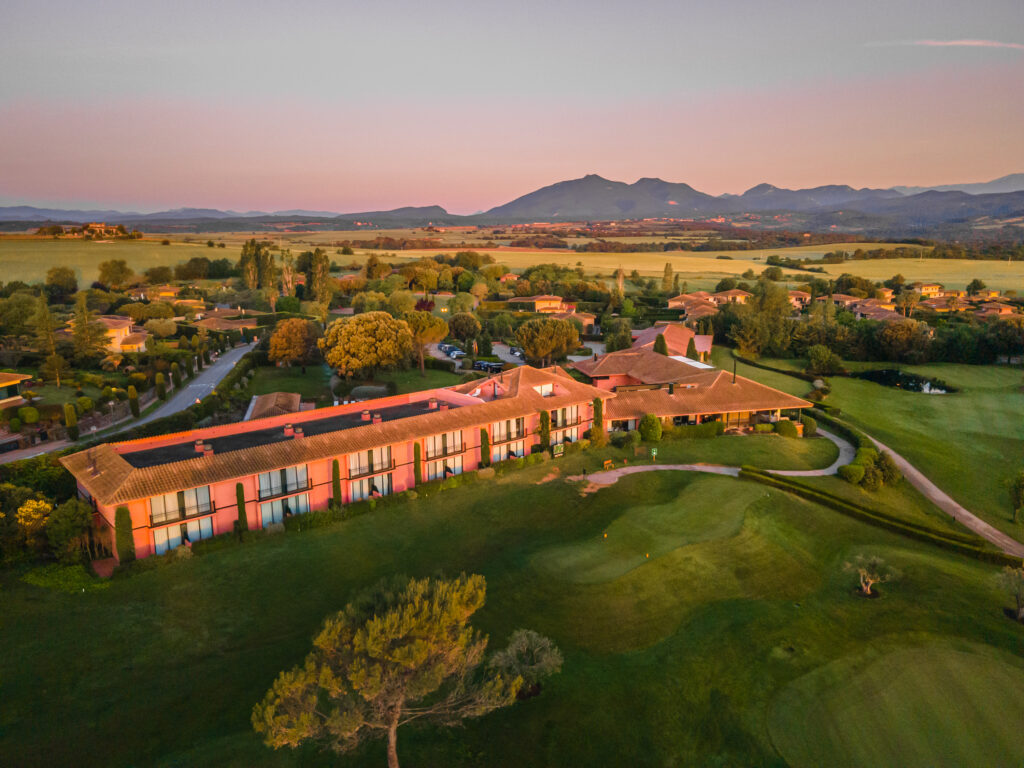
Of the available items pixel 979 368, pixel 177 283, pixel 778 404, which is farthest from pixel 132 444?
pixel 177 283

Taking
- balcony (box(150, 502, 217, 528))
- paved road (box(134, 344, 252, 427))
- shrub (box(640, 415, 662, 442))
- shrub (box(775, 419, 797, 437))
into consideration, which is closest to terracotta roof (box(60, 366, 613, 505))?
balcony (box(150, 502, 217, 528))

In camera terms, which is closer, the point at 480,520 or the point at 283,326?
the point at 480,520

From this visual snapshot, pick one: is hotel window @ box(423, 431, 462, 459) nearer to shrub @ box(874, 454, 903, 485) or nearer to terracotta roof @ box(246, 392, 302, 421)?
terracotta roof @ box(246, 392, 302, 421)

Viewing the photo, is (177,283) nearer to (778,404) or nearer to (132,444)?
(132,444)

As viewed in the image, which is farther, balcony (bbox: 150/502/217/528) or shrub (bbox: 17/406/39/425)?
shrub (bbox: 17/406/39/425)

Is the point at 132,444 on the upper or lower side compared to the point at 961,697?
upper

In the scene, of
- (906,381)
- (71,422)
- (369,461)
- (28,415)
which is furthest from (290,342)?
(906,381)
